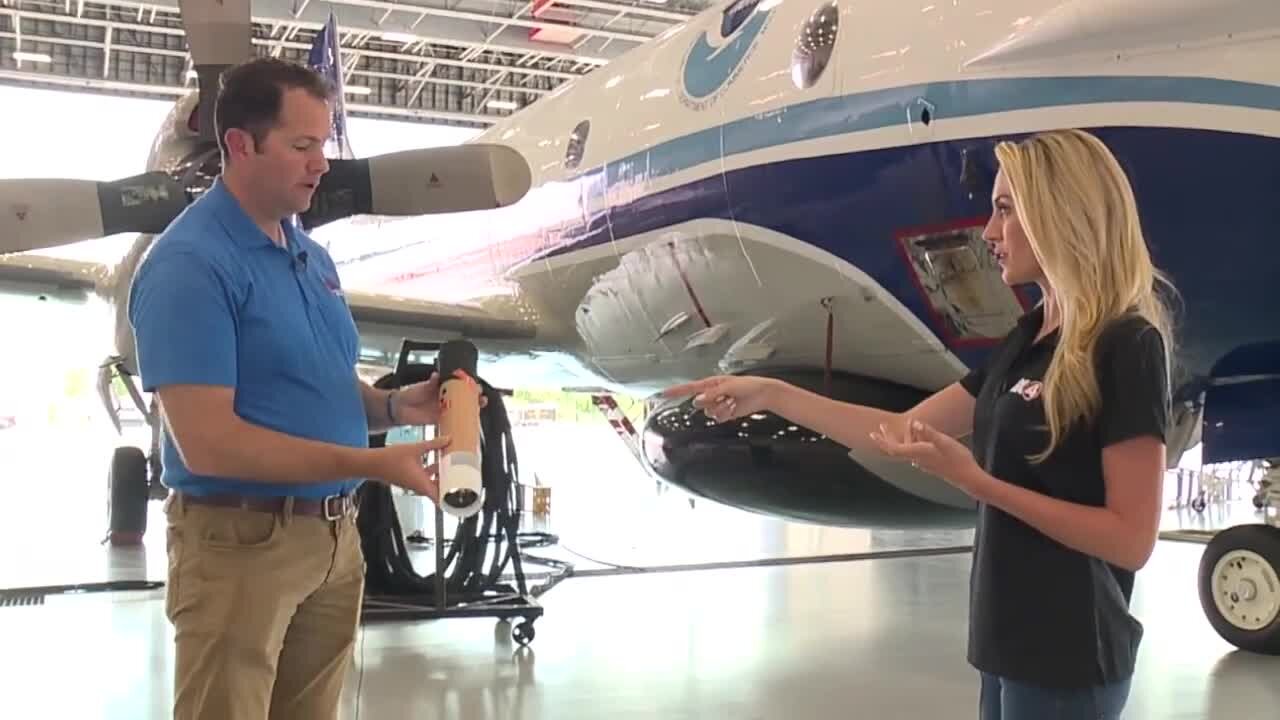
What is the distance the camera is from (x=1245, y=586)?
Result: 206 inches

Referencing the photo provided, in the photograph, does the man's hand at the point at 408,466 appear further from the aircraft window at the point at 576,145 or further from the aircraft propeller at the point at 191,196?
the aircraft window at the point at 576,145

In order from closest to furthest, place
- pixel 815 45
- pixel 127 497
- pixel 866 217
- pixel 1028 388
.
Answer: pixel 1028 388 < pixel 866 217 < pixel 815 45 < pixel 127 497

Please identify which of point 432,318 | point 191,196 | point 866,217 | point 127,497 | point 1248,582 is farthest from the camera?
point 127,497

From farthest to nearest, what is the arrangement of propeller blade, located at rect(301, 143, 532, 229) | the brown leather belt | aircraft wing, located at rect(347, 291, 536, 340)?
aircraft wing, located at rect(347, 291, 536, 340)
propeller blade, located at rect(301, 143, 532, 229)
the brown leather belt

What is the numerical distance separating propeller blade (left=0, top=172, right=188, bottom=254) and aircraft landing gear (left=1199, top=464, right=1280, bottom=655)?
4585 millimetres

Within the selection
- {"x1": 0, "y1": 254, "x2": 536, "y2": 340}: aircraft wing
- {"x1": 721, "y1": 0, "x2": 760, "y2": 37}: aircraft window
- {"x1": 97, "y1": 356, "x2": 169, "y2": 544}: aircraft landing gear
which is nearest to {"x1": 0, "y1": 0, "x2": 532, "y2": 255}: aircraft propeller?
{"x1": 721, "y1": 0, "x2": 760, "y2": 37}: aircraft window

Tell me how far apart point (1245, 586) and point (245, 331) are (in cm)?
484

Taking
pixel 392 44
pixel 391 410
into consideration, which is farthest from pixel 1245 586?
pixel 392 44

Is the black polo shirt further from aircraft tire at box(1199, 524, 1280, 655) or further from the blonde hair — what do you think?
aircraft tire at box(1199, 524, 1280, 655)

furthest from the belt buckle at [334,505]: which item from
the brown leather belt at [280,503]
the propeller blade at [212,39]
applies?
the propeller blade at [212,39]

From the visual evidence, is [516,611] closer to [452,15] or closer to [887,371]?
[887,371]

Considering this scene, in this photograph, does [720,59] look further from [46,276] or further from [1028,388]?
[46,276]

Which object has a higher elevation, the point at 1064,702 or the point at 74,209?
the point at 74,209

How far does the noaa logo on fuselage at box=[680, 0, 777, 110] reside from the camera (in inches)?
203
